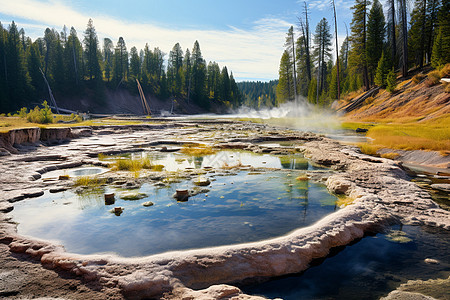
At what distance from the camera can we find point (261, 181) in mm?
10430

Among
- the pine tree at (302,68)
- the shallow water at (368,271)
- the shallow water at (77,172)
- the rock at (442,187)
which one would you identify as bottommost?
the shallow water at (368,271)

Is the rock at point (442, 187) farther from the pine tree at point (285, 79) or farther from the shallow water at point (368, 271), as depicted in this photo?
the pine tree at point (285, 79)

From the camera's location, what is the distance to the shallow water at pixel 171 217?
19.0 feet

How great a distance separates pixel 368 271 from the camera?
4.98 m

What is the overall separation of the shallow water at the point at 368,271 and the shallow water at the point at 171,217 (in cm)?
131

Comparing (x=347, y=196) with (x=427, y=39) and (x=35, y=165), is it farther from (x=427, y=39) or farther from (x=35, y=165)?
(x=427, y=39)

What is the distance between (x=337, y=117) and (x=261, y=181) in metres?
31.6

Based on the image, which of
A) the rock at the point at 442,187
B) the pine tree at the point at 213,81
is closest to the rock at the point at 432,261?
the rock at the point at 442,187

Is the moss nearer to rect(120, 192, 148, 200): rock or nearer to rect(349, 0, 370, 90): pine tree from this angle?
rect(120, 192, 148, 200): rock

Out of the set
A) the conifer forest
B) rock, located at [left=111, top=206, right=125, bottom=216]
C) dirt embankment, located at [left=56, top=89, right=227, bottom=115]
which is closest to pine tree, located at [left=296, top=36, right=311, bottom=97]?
the conifer forest

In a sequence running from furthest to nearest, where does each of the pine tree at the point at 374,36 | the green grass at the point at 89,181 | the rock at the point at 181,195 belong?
1. the pine tree at the point at 374,36
2. the green grass at the point at 89,181
3. the rock at the point at 181,195

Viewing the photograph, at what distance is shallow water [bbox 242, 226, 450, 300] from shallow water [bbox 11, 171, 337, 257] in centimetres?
131

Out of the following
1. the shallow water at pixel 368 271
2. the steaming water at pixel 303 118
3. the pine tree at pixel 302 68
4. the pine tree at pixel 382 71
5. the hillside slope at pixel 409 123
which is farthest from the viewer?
the pine tree at pixel 302 68

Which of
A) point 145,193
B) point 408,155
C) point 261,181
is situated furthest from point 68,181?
point 408,155
